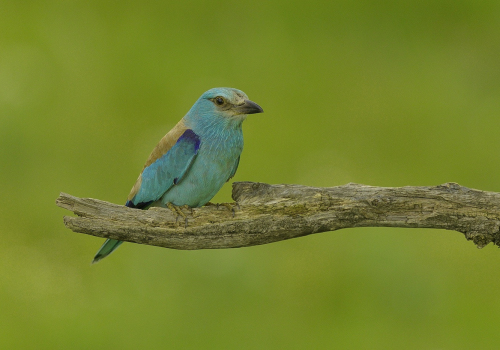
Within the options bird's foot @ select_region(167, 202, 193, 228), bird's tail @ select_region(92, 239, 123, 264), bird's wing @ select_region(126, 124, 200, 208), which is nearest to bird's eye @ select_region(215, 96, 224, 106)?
bird's wing @ select_region(126, 124, 200, 208)

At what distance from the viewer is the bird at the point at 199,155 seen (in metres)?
3.31

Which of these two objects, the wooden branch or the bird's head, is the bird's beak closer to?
the bird's head

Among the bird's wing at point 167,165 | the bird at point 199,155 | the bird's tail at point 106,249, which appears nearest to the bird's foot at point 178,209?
the bird at point 199,155

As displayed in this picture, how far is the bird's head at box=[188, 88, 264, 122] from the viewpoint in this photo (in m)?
3.38

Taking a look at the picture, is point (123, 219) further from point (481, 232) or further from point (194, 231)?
point (481, 232)

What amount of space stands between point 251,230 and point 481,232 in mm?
1174

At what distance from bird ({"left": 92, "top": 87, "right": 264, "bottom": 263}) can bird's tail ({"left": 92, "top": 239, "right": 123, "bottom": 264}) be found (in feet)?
0.12

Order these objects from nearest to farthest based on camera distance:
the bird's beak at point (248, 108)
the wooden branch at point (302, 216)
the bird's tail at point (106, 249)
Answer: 1. the wooden branch at point (302, 216)
2. the bird's beak at point (248, 108)
3. the bird's tail at point (106, 249)

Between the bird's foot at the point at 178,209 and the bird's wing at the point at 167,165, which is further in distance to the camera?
the bird's wing at the point at 167,165

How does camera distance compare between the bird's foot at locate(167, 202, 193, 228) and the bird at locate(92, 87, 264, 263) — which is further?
the bird at locate(92, 87, 264, 263)

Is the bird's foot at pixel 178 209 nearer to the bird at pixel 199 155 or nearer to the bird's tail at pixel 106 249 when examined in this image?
the bird at pixel 199 155

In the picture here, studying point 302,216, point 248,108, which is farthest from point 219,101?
point 302,216

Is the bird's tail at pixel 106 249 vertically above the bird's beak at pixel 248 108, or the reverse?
the bird's beak at pixel 248 108

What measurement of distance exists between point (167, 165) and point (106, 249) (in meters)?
0.69
